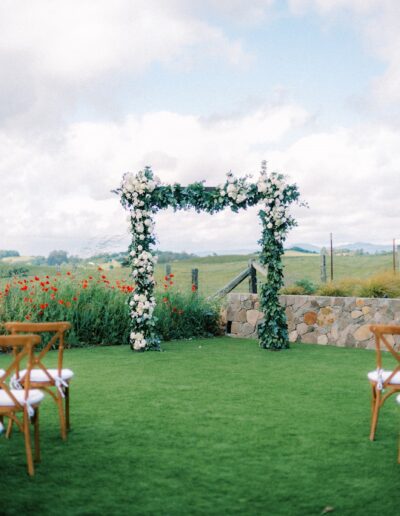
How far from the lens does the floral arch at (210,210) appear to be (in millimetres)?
10656

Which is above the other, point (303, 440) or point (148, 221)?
point (148, 221)

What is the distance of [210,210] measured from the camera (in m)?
11.0

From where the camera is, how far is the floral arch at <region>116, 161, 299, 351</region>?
10.7m

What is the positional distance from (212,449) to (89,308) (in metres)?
7.08

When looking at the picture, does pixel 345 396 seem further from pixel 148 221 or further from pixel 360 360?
pixel 148 221

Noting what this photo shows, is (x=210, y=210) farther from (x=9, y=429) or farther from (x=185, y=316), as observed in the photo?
(x=9, y=429)

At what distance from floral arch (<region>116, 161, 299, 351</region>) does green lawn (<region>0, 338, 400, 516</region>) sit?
92.1 inches

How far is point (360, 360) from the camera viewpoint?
9.54 meters

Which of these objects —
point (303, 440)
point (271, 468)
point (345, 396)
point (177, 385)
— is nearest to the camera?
point (271, 468)

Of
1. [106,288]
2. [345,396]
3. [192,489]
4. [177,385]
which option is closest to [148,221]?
[106,288]

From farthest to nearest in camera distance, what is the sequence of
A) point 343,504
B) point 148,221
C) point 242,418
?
point 148,221 → point 242,418 → point 343,504

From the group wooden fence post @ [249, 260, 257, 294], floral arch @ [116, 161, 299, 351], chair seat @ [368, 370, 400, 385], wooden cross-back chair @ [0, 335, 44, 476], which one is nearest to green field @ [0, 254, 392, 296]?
wooden fence post @ [249, 260, 257, 294]

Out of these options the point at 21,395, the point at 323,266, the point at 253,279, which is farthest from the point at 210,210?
the point at 21,395

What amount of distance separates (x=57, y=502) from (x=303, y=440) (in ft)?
6.92
